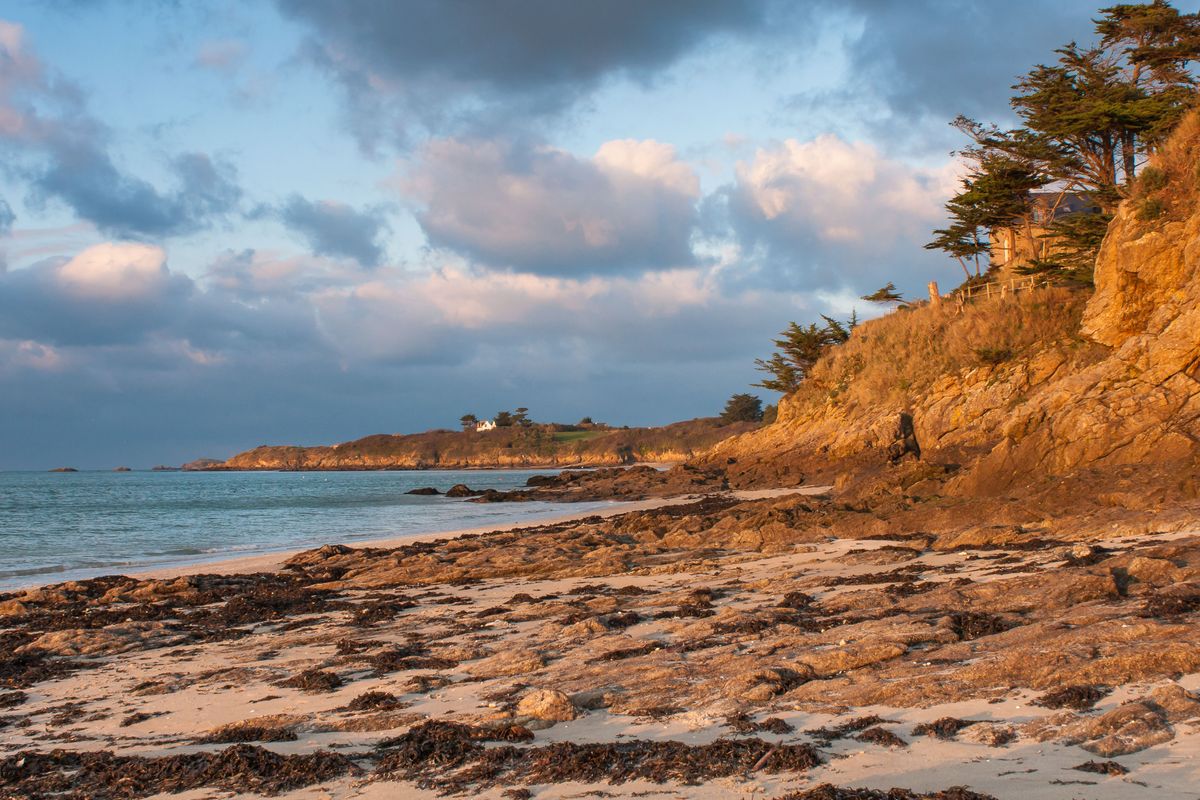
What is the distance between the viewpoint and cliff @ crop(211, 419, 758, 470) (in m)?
108

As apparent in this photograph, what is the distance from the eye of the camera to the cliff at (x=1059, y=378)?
18016mm

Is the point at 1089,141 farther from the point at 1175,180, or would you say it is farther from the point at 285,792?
the point at 285,792

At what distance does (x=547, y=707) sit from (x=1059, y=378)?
20511 millimetres

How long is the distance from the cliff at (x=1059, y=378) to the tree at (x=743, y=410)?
76480mm

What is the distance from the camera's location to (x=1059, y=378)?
894 inches

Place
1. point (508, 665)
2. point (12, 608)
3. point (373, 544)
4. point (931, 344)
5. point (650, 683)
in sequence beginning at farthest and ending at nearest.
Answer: point (931, 344)
point (373, 544)
point (12, 608)
point (508, 665)
point (650, 683)

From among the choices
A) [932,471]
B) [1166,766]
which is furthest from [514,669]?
[932,471]

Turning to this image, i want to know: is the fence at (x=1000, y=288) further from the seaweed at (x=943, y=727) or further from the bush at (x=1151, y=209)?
the seaweed at (x=943, y=727)

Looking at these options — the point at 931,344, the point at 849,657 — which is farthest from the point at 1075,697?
the point at 931,344

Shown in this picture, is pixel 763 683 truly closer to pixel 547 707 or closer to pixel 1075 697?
pixel 547 707

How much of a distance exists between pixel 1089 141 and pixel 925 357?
899cm

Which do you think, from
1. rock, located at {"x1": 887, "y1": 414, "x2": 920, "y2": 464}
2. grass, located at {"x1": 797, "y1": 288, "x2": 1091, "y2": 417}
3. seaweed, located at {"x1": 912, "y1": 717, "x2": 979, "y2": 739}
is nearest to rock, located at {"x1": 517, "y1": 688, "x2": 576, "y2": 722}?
seaweed, located at {"x1": 912, "y1": 717, "x2": 979, "y2": 739}

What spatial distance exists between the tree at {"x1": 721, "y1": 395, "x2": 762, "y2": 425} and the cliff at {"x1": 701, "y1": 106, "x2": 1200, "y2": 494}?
76.5m

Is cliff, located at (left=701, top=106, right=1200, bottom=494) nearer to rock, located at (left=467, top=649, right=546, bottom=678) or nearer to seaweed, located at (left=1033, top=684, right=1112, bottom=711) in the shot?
seaweed, located at (left=1033, top=684, right=1112, bottom=711)
